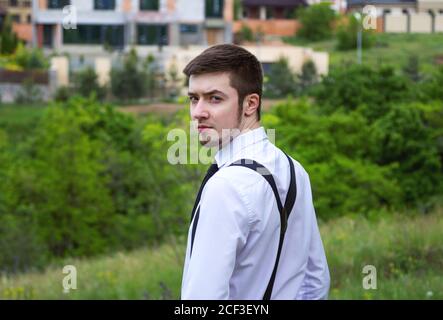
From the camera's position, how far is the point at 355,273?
7.36 metres

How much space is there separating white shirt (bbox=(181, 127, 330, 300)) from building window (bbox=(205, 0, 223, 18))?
288 ft

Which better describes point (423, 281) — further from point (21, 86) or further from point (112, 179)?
point (21, 86)

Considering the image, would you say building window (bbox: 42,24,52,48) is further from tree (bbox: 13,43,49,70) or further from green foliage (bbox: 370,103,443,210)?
green foliage (bbox: 370,103,443,210)

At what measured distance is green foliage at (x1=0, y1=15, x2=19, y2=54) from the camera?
8669 cm

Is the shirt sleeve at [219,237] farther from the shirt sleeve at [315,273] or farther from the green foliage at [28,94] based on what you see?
the green foliage at [28,94]

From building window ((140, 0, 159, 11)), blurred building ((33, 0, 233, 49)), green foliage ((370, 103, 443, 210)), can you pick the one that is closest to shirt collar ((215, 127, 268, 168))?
green foliage ((370, 103, 443, 210))

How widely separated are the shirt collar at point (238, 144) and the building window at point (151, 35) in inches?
3359

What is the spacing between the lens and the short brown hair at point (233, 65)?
2502 millimetres

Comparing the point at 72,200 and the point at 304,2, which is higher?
the point at 304,2

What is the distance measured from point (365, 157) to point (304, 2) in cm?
7020

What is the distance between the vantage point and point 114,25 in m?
87.9

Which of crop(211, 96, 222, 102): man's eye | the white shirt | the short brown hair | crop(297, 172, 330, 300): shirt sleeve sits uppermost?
the short brown hair
